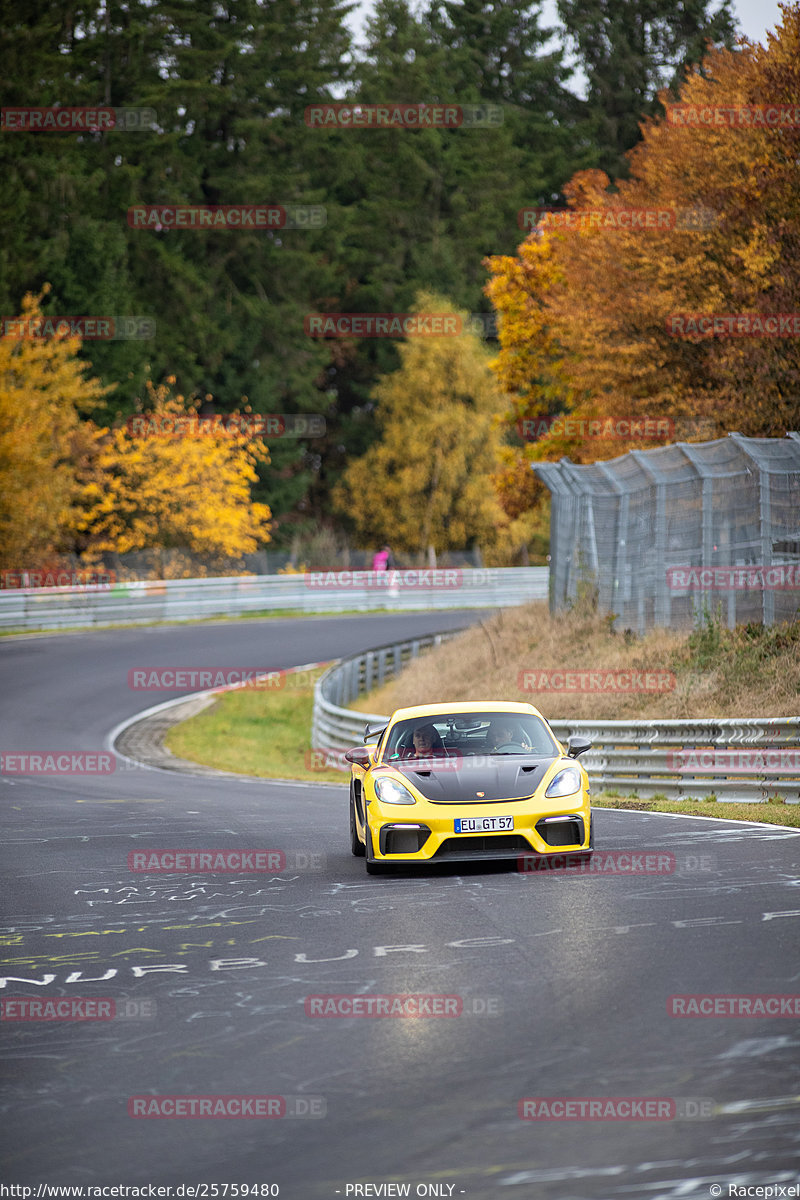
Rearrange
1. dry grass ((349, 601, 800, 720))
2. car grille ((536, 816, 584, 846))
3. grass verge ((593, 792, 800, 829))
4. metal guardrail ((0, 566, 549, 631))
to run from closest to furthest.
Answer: car grille ((536, 816, 584, 846)), grass verge ((593, 792, 800, 829)), dry grass ((349, 601, 800, 720)), metal guardrail ((0, 566, 549, 631))

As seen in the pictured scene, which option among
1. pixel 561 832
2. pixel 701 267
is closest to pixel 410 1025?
pixel 561 832

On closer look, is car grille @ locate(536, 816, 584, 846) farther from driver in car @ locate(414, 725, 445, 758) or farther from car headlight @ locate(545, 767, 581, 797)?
driver in car @ locate(414, 725, 445, 758)

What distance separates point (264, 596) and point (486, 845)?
36279 mm

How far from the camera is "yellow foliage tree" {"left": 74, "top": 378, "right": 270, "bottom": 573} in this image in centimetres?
5678

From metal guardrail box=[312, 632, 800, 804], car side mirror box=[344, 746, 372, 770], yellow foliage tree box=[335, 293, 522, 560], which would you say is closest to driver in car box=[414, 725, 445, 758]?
car side mirror box=[344, 746, 372, 770]

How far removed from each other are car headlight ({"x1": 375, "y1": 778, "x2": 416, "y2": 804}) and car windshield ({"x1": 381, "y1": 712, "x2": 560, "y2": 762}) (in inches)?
25.9

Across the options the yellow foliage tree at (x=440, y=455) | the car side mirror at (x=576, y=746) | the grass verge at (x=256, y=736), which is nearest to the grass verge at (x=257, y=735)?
the grass verge at (x=256, y=736)

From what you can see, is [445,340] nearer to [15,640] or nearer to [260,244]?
[260,244]

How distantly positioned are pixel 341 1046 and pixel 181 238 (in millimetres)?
62605

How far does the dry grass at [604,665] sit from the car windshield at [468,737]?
7.15m

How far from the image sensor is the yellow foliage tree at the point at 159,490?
186ft

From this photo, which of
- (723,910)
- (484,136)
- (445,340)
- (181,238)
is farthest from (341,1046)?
(484,136)

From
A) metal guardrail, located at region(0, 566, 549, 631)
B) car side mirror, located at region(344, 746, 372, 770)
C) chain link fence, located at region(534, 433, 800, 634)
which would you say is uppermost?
chain link fence, located at region(534, 433, 800, 634)

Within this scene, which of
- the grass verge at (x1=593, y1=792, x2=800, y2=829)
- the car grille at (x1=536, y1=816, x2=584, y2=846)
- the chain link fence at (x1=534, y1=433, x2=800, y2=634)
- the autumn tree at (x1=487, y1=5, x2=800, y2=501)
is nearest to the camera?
the car grille at (x1=536, y1=816, x2=584, y2=846)
